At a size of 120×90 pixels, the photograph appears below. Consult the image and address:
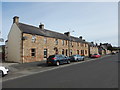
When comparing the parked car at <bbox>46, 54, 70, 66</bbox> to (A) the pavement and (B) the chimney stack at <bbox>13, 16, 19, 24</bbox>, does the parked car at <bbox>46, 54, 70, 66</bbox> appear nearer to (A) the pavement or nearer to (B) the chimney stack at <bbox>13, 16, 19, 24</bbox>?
(A) the pavement

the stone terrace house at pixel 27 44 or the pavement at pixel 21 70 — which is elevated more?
the stone terrace house at pixel 27 44

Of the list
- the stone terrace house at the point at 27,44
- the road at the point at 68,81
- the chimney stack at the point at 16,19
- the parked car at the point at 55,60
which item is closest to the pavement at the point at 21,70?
the parked car at the point at 55,60

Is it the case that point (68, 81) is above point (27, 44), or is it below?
below

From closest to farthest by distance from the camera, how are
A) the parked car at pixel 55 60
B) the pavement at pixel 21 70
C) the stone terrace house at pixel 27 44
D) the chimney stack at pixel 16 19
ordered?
the pavement at pixel 21 70, the parked car at pixel 55 60, the stone terrace house at pixel 27 44, the chimney stack at pixel 16 19

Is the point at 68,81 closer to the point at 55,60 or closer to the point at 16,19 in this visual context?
the point at 55,60

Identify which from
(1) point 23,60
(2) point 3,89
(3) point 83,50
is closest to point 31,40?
(1) point 23,60

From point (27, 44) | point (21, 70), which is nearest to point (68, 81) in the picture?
point (21, 70)

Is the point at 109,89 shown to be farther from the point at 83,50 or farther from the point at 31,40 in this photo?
the point at 83,50

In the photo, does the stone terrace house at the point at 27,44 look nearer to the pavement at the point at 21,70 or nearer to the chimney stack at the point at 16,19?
the chimney stack at the point at 16,19

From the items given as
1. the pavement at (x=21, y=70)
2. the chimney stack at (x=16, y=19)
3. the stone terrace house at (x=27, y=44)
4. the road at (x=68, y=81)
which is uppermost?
the chimney stack at (x=16, y=19)

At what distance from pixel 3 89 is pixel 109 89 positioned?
553 centimetres

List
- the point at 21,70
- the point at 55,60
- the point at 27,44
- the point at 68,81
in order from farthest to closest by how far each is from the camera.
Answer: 1. the point at 27,44
2. the point at 55,60
3. the point at 21,70
4. the point at 68,81

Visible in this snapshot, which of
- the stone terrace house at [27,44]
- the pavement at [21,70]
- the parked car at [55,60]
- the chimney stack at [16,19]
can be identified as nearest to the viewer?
the pavement at [21,70]

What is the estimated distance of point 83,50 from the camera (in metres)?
45.7
